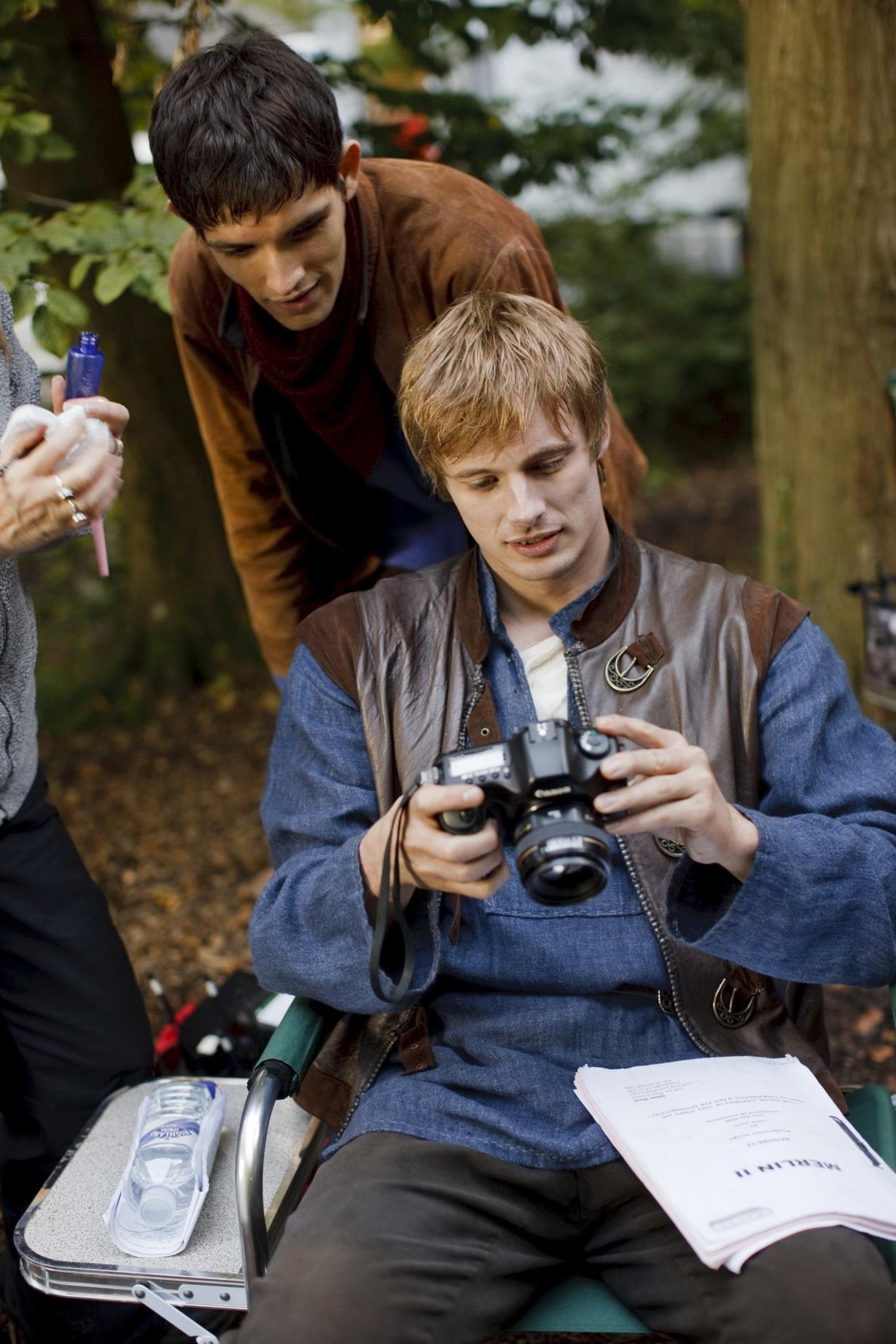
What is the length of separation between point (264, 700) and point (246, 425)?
2.95 metres

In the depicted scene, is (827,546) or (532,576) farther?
(827,546)

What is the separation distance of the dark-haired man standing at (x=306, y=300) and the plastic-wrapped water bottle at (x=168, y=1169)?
3.81 feet

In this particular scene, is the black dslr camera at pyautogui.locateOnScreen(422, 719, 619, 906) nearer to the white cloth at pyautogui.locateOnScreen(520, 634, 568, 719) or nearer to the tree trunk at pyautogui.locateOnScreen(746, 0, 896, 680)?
the white cloth at pyautogui.locateOnScreen(520, 634, 568, 719)

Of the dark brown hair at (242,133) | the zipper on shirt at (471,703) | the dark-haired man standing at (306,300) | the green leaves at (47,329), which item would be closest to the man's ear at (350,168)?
the dark-haired man standing at (306,300)

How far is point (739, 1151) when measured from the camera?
6.40ft

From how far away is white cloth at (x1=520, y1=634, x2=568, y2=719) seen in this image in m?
2.42

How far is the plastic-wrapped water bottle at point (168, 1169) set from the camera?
7.29 ft

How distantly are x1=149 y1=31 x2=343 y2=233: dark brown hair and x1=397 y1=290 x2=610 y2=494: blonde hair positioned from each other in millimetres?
400

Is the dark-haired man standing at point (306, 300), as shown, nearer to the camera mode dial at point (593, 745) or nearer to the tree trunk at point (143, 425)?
the camera mode dial at point (593, 745)

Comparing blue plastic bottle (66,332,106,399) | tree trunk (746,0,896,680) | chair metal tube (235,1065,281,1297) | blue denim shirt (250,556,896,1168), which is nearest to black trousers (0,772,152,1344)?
blue denim shirt (250,556,896,1168)

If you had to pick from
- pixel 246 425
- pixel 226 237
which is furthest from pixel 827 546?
pixel 226 237

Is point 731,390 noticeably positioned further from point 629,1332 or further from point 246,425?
point 629,1332

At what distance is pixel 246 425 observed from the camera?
10.0 feet

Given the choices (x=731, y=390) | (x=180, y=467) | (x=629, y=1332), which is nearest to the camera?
(x=629, y=1332)
